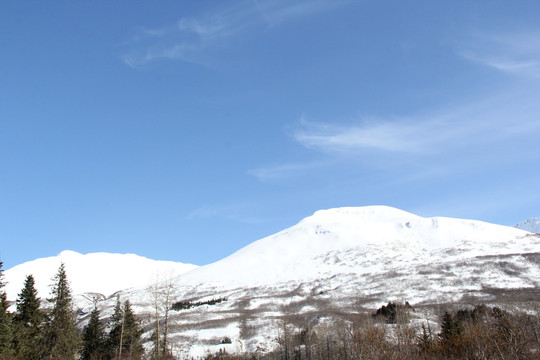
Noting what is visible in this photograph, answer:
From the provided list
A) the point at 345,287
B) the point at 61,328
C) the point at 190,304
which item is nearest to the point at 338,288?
the point at 345,287

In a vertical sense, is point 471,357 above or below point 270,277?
below

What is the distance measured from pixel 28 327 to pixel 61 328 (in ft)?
14.6

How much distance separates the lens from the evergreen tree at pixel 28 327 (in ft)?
149

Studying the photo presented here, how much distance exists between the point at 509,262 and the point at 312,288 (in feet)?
219

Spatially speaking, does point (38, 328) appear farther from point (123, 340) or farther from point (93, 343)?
point (123, 340)

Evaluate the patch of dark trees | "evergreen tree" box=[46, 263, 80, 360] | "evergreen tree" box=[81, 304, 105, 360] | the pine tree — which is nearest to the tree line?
"evergreen tree" box=[46, 263, 80, 360]

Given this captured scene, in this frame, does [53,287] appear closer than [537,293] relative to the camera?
Yes

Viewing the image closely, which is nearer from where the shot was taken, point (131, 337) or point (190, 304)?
point (131, 337)

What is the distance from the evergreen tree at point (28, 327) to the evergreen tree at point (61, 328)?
1.18m

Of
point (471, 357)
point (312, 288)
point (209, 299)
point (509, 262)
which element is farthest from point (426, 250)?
point (471, 357)

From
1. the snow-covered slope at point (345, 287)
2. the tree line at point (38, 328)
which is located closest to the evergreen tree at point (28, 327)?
the tree line at point (38, 328)

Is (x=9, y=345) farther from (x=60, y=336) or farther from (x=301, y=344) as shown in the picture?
(x=301, y=344)

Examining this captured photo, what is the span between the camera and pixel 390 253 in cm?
19450

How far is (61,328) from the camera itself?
47781 millimetres
